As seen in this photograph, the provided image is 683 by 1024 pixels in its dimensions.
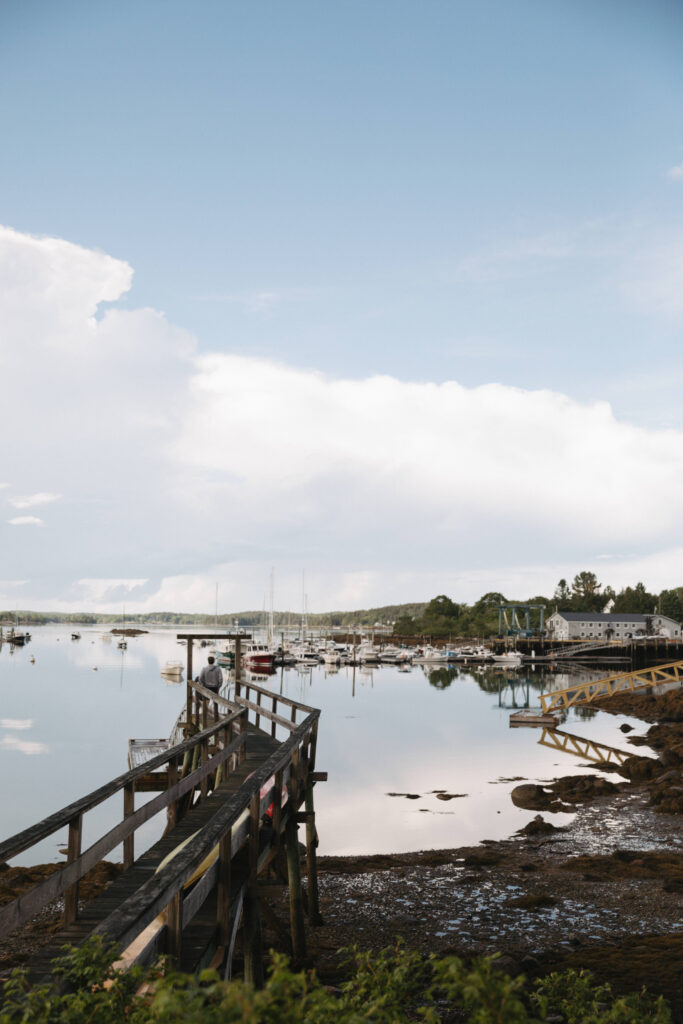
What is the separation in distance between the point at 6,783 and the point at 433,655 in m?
94.7

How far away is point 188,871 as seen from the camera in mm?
4961

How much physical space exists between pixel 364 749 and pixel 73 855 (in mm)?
36949

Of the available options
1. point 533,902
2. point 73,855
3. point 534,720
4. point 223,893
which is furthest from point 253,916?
point 534,720

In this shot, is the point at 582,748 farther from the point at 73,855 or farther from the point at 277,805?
the point at 73,855

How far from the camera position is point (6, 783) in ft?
109

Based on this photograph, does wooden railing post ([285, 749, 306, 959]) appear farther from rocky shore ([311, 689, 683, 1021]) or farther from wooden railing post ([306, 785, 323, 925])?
wooden railing post ([306, 785, 323, 925])

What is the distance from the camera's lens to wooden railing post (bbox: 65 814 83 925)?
21.1ft

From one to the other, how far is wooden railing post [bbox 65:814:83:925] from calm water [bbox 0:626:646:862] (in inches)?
610

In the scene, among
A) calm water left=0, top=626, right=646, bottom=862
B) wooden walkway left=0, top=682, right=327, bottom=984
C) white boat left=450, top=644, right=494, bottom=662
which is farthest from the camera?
white boat left=450, top=644, right=494, bottom=662

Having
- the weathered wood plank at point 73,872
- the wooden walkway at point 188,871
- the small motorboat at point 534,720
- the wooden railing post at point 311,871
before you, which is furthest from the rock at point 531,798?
the weathered wood plank at point 73,872

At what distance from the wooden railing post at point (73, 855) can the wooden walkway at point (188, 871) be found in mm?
11

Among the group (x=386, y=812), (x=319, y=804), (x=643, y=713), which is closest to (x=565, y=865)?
(x=386, y=812)

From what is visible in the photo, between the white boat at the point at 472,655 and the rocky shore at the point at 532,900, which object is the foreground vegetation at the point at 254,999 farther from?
the white boat at the point at 472,655

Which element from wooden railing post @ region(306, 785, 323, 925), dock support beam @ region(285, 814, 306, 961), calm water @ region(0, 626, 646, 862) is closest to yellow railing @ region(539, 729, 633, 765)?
calm water @ region(0, 626, 646, 862)
